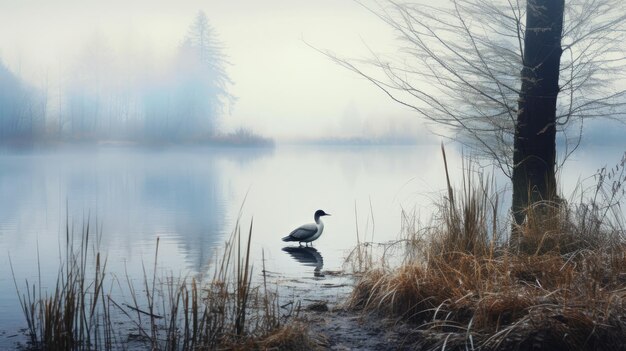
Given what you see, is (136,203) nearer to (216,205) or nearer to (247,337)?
(216,205)

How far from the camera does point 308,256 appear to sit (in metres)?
8.84

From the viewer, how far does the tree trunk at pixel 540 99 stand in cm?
686

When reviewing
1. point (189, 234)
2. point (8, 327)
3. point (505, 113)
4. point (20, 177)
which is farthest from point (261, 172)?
→ point (8, 327)

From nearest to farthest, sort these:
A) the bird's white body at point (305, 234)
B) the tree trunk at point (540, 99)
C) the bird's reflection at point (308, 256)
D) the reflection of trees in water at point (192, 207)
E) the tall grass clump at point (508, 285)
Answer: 1. the tall grass clump at point (508, 285)
2. the tree trunk at point (540, 99)
3. the bird's reflection at point (308, 256)
4. the reflection of trees in water at point (192, 207)
5. the bird's white body at point (305, 234)

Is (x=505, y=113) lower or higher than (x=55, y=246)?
higher

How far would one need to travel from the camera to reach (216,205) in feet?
53.1

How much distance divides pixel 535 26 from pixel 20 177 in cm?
2213

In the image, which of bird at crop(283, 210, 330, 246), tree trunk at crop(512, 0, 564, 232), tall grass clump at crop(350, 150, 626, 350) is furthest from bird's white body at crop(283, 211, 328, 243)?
tall grass clump at crop(350, 150, 626, 350)

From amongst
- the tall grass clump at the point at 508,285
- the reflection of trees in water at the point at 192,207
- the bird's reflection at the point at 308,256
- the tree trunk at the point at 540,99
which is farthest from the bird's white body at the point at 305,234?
the tall grass clump at the point at 508,285

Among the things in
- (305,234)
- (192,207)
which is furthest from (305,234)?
(192,207)

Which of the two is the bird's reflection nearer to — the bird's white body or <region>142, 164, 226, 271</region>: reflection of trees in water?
the bird's white body

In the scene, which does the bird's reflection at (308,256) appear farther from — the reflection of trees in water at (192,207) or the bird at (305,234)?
the reflection of trees in water at (192,207)

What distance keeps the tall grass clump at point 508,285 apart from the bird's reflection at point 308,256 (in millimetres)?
2074

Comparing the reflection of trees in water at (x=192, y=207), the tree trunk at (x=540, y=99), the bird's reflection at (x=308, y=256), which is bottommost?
the bird's reflection at (x=308, y=256)
